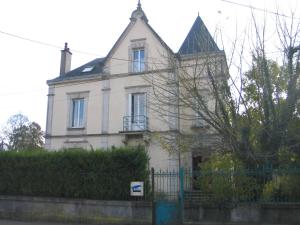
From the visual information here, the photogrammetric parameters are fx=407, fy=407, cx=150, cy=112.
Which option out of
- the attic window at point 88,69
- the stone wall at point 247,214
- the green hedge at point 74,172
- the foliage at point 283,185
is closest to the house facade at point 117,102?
the attic window at point 88,69

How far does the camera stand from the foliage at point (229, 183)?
1255 centimetres

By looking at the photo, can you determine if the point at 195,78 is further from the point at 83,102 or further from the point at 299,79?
the point at 83,102

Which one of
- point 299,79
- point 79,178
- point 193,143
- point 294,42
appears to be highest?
point 294,42

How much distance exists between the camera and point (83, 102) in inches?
998

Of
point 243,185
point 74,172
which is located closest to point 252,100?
point 243,185

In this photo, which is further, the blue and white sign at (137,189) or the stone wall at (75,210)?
the blue and white sign at (137,189)

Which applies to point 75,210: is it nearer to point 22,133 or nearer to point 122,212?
point 122,212

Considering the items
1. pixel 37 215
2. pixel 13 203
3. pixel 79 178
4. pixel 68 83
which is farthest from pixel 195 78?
pixel 68 83

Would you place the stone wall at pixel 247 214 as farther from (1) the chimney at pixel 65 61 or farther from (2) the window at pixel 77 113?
(1) the chimney at pixel 65 61

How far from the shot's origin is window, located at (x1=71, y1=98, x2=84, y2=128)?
994 inches

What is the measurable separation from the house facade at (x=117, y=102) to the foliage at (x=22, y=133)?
27.4m

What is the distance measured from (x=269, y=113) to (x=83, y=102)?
14747mm

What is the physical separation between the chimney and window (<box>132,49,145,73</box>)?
19.2ft

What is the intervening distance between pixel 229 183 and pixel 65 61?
1842cm
